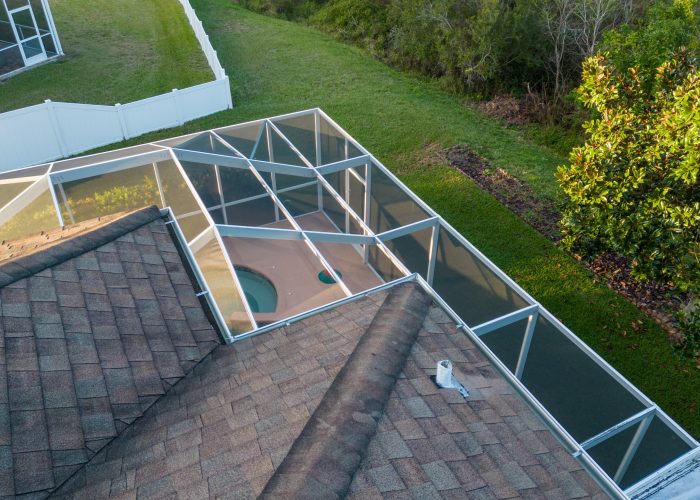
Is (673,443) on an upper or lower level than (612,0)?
lower

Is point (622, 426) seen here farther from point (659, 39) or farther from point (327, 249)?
point (659, 39)

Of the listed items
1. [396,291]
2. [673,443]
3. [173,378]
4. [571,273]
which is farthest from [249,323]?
[571,273]

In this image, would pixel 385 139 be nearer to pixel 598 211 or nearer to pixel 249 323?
pixel 598 211

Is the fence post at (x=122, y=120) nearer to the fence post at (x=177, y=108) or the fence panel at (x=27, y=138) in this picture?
the fence post at (x=177, y=108)

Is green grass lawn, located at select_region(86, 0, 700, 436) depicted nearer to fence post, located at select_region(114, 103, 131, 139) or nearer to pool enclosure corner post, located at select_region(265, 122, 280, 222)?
fence post, located at select_region(114, 103, 131, 139)

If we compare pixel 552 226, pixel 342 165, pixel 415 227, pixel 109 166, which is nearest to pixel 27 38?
pixel 109 166

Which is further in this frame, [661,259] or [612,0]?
[612,0]
